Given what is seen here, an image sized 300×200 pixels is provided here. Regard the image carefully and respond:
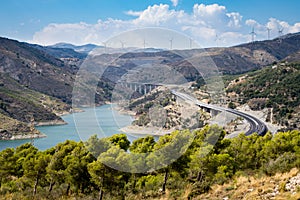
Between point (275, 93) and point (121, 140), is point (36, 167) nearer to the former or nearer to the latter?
point (121, 140)

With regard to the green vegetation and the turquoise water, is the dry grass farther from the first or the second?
the turquoise water

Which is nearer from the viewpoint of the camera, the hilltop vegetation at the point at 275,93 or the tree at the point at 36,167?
the tree at the point at 36,167

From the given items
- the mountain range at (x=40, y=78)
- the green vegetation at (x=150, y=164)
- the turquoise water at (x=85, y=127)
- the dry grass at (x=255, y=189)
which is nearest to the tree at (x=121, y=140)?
the green vegetation at (x=150, y=164)

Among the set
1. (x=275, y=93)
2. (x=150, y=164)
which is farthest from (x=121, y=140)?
(x=275, y=93)

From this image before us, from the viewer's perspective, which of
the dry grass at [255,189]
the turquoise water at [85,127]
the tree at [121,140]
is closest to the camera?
the dry grass at [255,189]

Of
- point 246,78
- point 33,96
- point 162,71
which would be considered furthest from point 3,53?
point 162,71

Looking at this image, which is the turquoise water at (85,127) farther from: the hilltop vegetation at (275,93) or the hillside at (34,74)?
the hilltop vegetation at (275,93)
